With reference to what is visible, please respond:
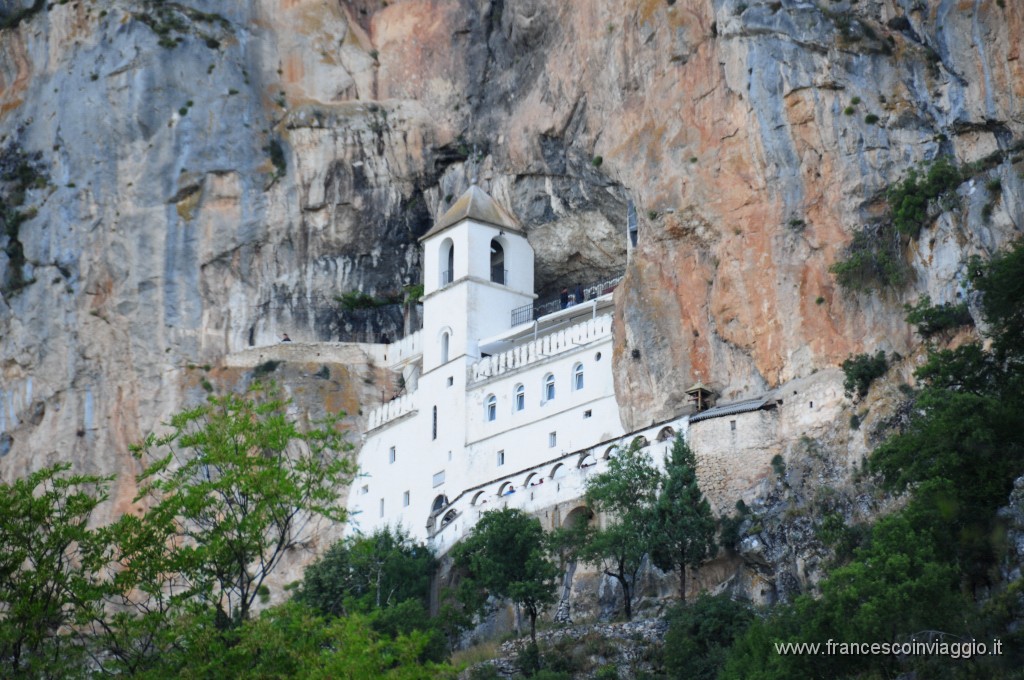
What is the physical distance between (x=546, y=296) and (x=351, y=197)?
9.08 metres

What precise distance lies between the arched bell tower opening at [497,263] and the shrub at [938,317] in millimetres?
20682

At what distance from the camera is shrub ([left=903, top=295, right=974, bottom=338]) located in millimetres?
52969

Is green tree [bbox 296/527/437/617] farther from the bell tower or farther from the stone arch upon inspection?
the bell tower

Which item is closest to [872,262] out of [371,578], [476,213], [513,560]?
[513,560]

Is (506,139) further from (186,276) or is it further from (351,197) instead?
(186,276)

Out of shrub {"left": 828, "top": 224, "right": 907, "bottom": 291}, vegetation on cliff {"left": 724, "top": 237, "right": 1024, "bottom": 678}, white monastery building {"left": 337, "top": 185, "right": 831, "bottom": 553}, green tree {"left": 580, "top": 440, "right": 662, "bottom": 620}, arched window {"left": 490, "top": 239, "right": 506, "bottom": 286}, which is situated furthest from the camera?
arched window {"left": 490, "top": 239, "right": 506, "bottom": 286}

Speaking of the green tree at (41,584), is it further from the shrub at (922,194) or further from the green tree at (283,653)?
the shrub at (922,194)

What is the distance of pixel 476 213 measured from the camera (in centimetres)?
7119

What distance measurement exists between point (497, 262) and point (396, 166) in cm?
757

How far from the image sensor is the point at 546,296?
2891 inches

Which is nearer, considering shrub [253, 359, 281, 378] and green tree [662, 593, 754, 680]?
green tree [662, 593, 754, 680]

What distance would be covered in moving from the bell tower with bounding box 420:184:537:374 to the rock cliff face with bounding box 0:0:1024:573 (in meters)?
1.15

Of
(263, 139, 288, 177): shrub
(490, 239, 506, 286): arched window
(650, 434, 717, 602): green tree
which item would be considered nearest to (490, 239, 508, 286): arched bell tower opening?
(490, 239, 506, 286): arched window

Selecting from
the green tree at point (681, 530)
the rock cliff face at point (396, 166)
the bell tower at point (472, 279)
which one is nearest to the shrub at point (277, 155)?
the rock cliff face at point (396, 166)
